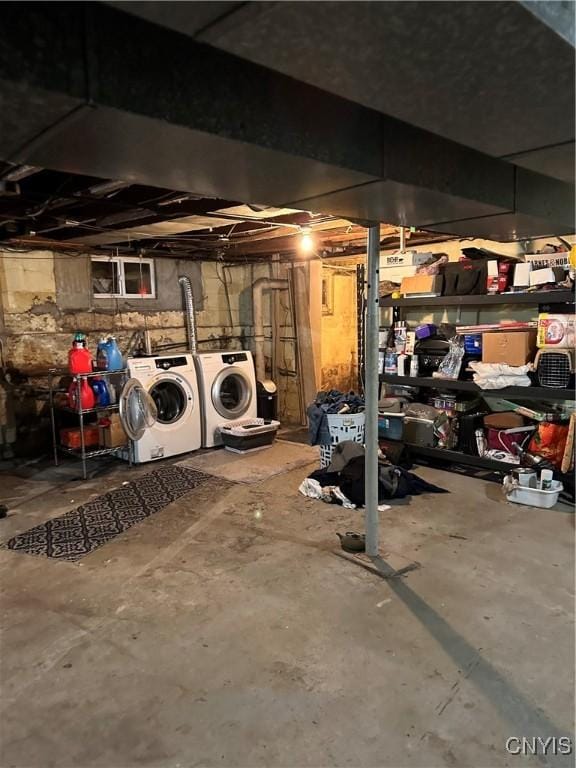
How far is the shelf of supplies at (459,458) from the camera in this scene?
400 cm

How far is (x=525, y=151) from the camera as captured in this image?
4.20ft

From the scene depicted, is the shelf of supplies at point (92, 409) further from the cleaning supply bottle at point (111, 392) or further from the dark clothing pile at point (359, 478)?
the dark clothing pile at point (359, 478)

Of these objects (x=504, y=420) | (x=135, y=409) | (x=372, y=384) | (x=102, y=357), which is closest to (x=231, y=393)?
(x=135, y=409)

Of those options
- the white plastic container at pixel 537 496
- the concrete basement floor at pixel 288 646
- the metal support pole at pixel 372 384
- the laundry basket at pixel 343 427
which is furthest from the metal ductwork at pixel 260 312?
the metal support pole at pixel 372 384

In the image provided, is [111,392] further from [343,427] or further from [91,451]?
[343,427]

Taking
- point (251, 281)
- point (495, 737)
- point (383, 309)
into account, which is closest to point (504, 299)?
point (383, 309)

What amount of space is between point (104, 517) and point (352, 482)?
1.77m

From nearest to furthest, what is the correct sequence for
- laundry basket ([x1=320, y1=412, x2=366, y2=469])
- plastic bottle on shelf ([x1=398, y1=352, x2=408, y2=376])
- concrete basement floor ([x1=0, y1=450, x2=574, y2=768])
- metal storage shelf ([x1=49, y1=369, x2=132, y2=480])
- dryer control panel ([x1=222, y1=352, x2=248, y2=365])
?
1. concrete basement floor ([x1=0, y1=450, x2=574, y2=768])
2. laundry basket ([x1=320, y1=412, x2=366, y2=469])
3. metal storage shelf ([x1=49, y1=369, x2=132, y2=480])
4. plastic bottle on shelf ([x1=398, y1=352, x2=408, y2=376])
5. dryer control panel ([x1=222, y1=352, x2=248, y2=365])

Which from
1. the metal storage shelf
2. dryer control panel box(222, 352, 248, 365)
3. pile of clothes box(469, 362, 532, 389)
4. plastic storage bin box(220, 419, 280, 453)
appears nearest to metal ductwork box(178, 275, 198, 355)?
dryer control panel box(222, 352, 248, 365)

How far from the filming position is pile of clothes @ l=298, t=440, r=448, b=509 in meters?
3.62

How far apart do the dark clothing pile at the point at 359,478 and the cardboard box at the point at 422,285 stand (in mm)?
1511

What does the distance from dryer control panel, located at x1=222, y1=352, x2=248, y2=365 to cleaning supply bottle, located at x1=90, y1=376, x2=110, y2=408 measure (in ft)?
4.34

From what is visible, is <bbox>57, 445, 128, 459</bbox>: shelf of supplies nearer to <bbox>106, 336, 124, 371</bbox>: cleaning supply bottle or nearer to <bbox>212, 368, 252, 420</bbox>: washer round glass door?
<bbox>106, 336, 124, 371</bbox>: cleaning supply bottle

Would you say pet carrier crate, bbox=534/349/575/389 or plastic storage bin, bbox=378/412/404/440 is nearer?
pet carrier crate, bbox=534/349/575/389
